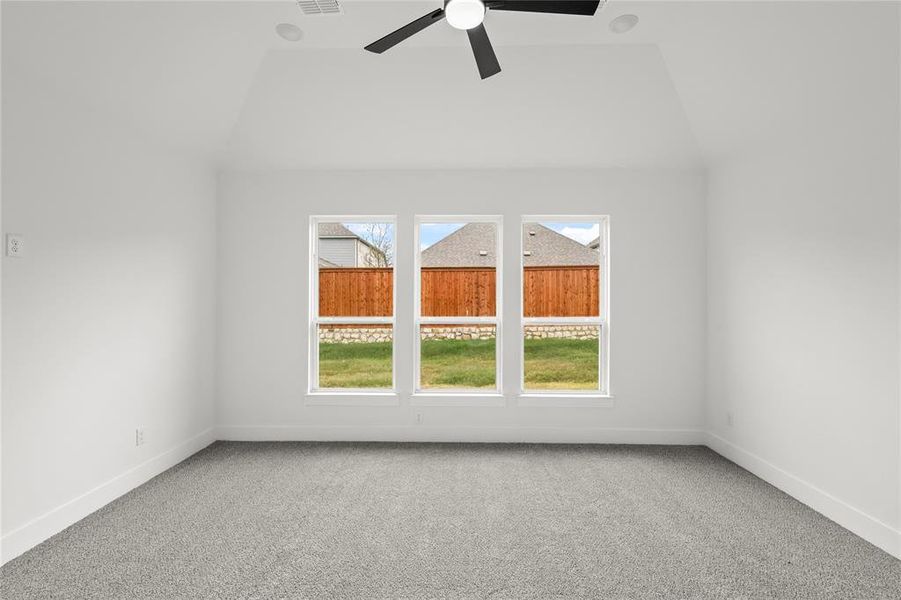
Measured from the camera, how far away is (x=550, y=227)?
4.34 m

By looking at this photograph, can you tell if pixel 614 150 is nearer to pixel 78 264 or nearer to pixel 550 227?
pixel 550 227

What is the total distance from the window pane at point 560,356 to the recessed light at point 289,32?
2947 mm

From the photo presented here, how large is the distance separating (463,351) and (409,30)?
9.39ft

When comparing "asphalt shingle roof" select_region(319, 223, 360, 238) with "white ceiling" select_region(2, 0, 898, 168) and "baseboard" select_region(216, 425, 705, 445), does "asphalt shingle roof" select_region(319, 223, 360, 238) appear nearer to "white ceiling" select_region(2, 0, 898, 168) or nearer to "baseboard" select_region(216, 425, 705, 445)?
"white ceiling" select_region(2, 0, 898, 168)

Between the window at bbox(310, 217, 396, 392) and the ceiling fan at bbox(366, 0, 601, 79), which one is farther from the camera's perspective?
the window at bbox(310, 217, 396, 392)

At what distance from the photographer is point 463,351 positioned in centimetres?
438

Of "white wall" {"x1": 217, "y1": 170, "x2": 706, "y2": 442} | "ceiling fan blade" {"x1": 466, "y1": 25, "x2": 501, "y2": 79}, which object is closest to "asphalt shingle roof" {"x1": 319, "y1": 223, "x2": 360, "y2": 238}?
"white wall" {"x1": 217, "y1": 170, "x2": 706, "y2": 442}

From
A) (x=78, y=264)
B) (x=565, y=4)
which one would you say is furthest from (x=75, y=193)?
(x=565, y=4)

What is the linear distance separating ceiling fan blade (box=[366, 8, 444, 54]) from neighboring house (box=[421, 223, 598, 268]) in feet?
7.24

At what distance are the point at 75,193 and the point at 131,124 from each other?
70cm

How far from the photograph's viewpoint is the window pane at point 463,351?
172 inches

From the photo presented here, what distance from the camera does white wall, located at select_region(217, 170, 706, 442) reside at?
13.5 feet

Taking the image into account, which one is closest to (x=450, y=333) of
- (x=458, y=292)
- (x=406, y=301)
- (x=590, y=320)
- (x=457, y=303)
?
(x=457, y=303)

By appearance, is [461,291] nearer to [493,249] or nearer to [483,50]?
[493,249]
